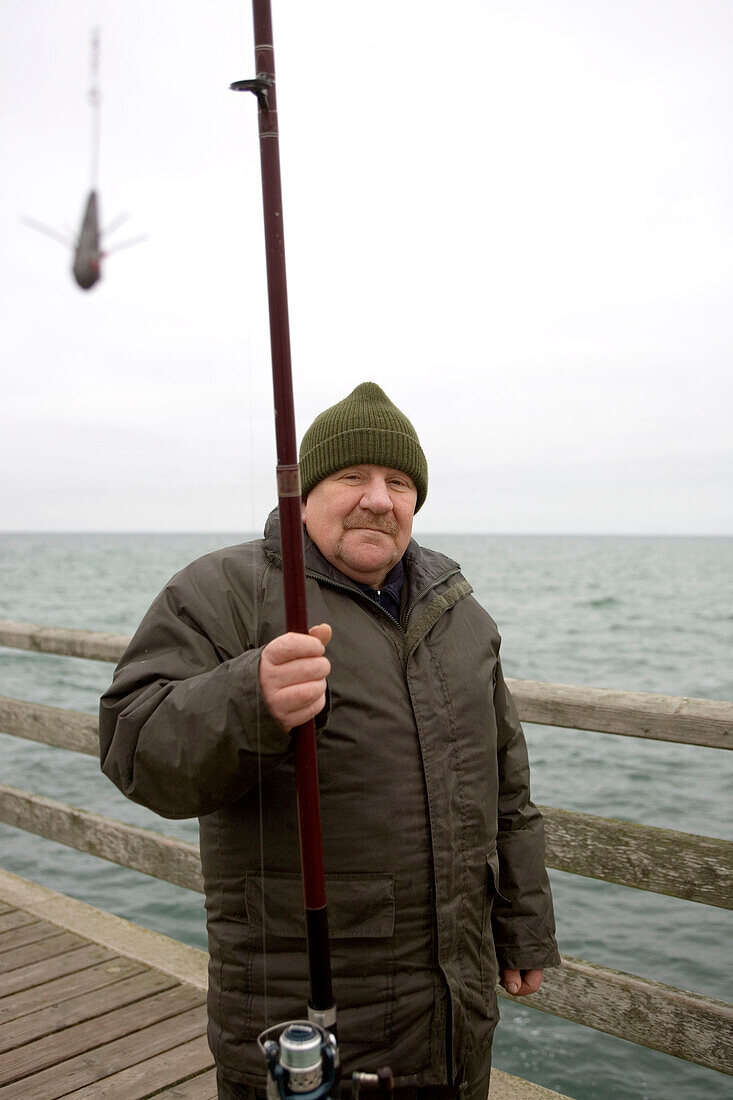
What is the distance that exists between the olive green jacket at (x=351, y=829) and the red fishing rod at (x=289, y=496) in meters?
0.16

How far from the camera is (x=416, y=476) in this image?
2256mm

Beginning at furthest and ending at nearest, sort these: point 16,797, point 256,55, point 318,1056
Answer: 1. point 16,797
2. point 256,55
3. point 318,1056

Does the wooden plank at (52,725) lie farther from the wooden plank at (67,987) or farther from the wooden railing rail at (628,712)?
the wooden railing rail at (628,712)

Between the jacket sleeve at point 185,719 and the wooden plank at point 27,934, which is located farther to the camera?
the wooden plank at point 27,934

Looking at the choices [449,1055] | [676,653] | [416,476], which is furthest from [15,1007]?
[676,653]

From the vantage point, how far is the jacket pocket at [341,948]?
183cm

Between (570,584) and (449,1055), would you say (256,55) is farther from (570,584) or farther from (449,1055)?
(570,584)

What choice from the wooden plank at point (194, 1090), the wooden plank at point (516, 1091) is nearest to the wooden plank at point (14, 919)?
the wooden plank at point (194, 1090)

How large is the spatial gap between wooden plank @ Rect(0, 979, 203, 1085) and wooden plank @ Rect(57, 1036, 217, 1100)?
0.59 feet

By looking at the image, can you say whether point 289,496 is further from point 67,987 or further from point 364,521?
point 67,987

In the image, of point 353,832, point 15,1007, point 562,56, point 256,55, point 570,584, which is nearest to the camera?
point 256,55

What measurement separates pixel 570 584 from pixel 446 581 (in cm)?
4554

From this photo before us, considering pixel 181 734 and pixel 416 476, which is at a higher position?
pixel 416 476

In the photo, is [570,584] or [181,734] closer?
[181,734]
